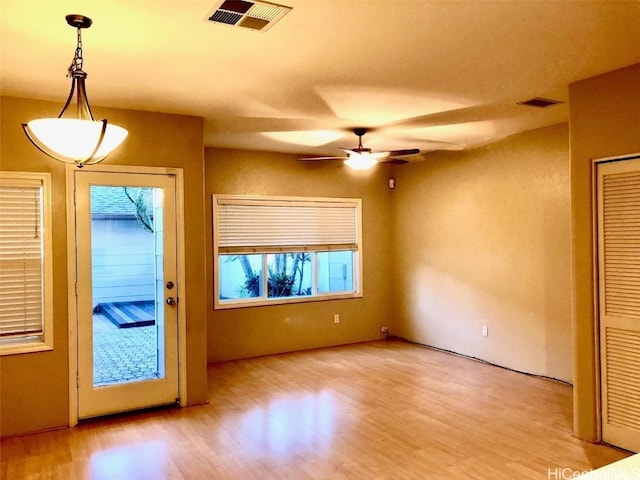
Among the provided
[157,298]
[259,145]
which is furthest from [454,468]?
[259,145]

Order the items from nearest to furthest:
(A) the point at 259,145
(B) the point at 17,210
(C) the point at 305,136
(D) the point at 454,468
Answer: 1. (D) the point at 454,468
2. (B) the point at 17,210
3. (C) the point at 305,136
4. (A) the point at 259,145

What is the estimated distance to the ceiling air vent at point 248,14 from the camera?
2357 mm

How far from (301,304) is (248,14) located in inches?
184

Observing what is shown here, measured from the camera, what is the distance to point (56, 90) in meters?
3.69

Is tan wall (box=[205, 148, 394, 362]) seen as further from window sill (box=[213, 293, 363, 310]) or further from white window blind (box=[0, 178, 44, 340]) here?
white window blind (box=[0, 178, 44, 340])

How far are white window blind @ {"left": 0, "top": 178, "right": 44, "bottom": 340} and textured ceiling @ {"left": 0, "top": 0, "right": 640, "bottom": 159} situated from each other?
77 cm

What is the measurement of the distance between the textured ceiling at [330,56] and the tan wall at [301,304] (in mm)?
1564

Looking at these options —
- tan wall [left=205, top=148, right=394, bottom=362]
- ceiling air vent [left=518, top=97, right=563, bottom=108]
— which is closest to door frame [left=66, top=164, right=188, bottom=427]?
tan wall [left=205, top=148, right=394, bottom=362]

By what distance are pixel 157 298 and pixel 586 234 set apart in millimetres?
3539

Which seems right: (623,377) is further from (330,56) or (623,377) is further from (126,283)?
(126,283)

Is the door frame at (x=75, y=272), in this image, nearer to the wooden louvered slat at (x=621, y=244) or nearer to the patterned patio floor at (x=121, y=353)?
the patterned patio floor at (x=121, y=353)

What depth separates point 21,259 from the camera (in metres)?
3.88

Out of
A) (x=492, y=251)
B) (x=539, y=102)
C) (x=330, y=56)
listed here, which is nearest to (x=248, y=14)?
(x=330, y=56)

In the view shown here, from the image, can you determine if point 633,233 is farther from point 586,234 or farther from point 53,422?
point 53,422
